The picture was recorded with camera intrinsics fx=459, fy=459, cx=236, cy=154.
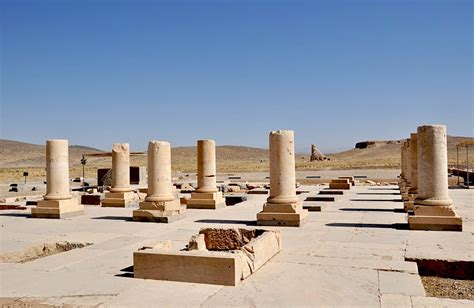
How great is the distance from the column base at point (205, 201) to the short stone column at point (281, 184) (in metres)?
4.37

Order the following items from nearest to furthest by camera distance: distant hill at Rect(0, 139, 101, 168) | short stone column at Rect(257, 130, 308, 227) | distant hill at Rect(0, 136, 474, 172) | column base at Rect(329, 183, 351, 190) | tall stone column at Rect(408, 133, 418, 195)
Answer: short stone column at Rect(257, 130, 308, 227) → tall stone column at Rect(408, 133, 418, 195) → column base at Rect(329, 183, 351, 190) → distant hill at Rect(0, 136, 474, 172) → distant hill at Rect(0, 139, 101, 168)

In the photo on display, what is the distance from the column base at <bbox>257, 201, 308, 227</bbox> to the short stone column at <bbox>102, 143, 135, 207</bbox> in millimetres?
7315

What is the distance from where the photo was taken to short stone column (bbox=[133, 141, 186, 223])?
531 inches

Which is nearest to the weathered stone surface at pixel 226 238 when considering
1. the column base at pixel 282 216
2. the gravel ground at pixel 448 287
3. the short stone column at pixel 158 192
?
the gravel ground at pixel 448 287

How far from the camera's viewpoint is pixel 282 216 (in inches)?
472

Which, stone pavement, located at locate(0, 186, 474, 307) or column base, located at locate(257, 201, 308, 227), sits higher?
column base, located at locate(257, 201, 308, 227)

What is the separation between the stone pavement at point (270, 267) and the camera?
5934mm

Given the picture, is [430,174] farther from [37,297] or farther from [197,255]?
[37,297]

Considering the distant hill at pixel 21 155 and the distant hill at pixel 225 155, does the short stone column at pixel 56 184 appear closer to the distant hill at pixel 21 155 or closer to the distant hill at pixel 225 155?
the distant hill at pixel 225 155

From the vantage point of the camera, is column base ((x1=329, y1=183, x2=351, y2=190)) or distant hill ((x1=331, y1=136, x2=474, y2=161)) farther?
distant hill ((x1=331, y1=136, x2=474, y2=161))

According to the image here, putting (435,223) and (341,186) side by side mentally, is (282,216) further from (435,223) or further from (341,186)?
(341,186)

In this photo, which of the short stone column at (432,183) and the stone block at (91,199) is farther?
the stone block at (91,199)

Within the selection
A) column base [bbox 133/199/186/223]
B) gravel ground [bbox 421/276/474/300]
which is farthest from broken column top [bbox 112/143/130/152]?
gravel ground [bbox 421/276/474/300]

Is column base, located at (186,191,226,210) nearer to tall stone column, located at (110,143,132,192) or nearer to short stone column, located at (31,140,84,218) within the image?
tall stone column, located at (110,143,132,192)
